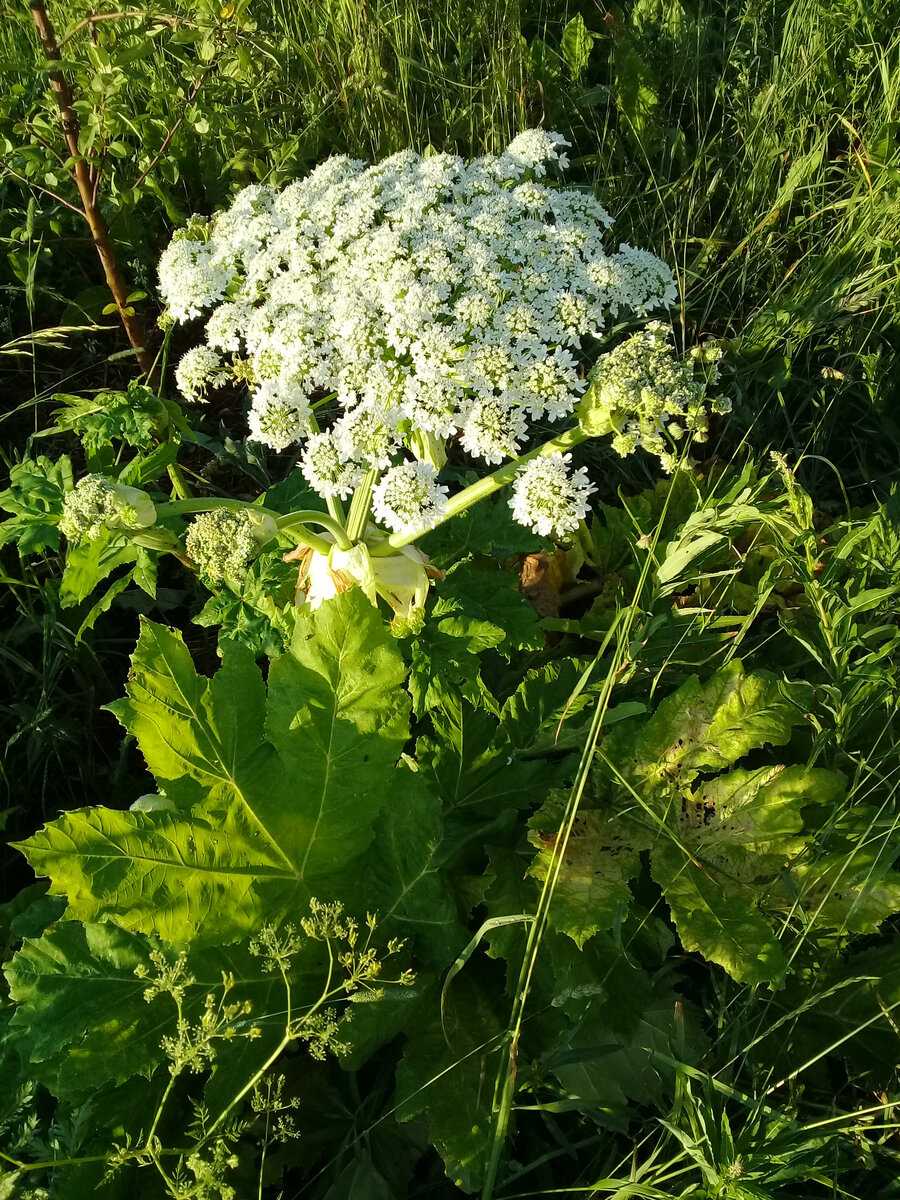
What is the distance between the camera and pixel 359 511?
2.13 metres

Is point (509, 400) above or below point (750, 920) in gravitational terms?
above

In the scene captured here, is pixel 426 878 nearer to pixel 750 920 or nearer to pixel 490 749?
pixel 490 749

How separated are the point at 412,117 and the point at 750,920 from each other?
11.1 ft

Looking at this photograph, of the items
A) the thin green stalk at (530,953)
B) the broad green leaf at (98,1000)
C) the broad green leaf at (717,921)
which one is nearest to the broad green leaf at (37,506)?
the broad green leaf at (98,1000)

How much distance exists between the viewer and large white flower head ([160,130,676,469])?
70.2 inches

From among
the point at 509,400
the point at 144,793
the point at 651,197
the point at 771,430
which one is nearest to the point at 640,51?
the point at 651,197

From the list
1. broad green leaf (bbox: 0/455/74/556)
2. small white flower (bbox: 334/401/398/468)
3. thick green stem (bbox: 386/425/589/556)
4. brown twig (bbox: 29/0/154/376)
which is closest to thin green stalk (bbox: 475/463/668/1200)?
thick green stem (bbox: 386/425/589/556)

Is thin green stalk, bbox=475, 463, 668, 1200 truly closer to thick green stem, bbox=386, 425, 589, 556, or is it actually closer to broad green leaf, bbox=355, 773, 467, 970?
thick green stem, bbox=386, 425, 589, 556

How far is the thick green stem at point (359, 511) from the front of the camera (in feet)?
6.77

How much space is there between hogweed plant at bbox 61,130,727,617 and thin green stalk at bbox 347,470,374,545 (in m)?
0.01

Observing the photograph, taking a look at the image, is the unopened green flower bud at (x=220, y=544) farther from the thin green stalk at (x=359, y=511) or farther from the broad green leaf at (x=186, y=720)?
the thin green stalk at (x=359, y=511)

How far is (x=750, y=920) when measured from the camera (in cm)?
177

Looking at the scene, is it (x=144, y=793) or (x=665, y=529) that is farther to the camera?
(x=665, y=529)

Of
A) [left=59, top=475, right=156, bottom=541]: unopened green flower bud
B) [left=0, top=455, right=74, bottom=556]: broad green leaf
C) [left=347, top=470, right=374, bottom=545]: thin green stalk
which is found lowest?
[left=347, top=470, right=374, bottom=545]: thin green stalk
